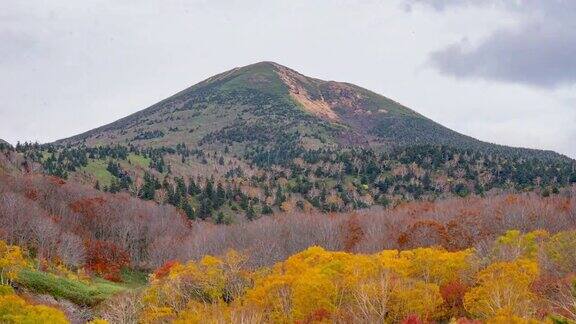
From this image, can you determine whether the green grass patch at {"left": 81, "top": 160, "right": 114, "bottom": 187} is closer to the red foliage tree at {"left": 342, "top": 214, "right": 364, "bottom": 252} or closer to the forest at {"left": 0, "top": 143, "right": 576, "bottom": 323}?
the forest at {"left": 0, "top": 143, "right": 576, "bottom": 323}

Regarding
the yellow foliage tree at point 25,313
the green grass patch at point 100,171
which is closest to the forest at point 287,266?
the yellow foliage tree at point 25,313

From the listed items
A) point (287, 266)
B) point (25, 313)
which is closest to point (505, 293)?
point (287, 266)

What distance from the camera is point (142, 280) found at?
96.1 metres

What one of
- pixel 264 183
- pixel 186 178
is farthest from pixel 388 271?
pixel 186 178

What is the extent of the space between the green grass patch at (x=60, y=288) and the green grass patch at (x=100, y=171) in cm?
10528

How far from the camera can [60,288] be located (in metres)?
62.3

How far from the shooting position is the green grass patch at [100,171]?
561 ft

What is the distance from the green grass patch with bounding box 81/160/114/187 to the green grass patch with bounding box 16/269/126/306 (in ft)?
345

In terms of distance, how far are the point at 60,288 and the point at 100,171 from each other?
121 meters

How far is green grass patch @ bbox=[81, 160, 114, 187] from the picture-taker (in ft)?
561

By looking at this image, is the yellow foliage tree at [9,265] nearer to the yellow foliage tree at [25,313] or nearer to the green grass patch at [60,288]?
the green grass patch at [60,288]

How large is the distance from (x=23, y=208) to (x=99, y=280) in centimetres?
1768

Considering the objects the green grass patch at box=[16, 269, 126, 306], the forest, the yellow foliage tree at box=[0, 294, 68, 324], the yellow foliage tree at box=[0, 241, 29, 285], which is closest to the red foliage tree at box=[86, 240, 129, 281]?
the forest

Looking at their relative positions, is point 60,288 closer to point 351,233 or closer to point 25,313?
point 25,313
